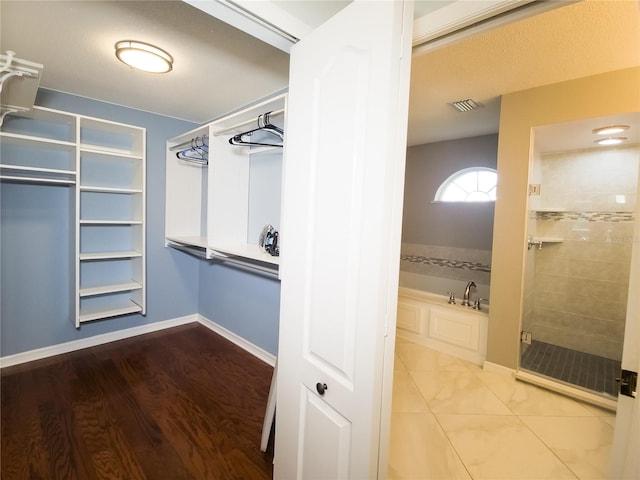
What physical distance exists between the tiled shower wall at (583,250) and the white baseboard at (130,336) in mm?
2600

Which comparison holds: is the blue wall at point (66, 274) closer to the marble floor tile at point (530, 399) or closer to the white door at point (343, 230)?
the white door at point (343, 230)

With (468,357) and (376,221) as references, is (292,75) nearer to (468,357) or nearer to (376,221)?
(376,221)

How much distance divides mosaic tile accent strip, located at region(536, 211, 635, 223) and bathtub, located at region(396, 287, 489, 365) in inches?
41.8

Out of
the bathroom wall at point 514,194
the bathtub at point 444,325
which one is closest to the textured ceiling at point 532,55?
the bathroom wall at point 514,194

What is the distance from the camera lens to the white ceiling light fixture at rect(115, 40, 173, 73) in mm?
1871

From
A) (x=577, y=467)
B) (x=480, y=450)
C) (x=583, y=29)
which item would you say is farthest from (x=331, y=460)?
(x=583, y=29)

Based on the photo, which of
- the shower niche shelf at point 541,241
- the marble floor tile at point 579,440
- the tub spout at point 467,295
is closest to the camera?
the marble floor tile at point 579,440

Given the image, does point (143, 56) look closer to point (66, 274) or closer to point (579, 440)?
point (66, 274)

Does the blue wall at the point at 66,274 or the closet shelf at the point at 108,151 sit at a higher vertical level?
the closet shelf at the point at 108,151

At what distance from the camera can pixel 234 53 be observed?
1.96m

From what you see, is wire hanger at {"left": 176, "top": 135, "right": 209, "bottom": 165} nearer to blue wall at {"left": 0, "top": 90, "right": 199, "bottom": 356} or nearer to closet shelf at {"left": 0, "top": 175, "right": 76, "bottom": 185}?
blue wall at {"left": 0, "top": 90, "right": 199, "bottom": 356}

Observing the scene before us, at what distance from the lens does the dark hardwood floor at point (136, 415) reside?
163cm

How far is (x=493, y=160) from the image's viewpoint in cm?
340

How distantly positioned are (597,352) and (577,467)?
63.1 inches
